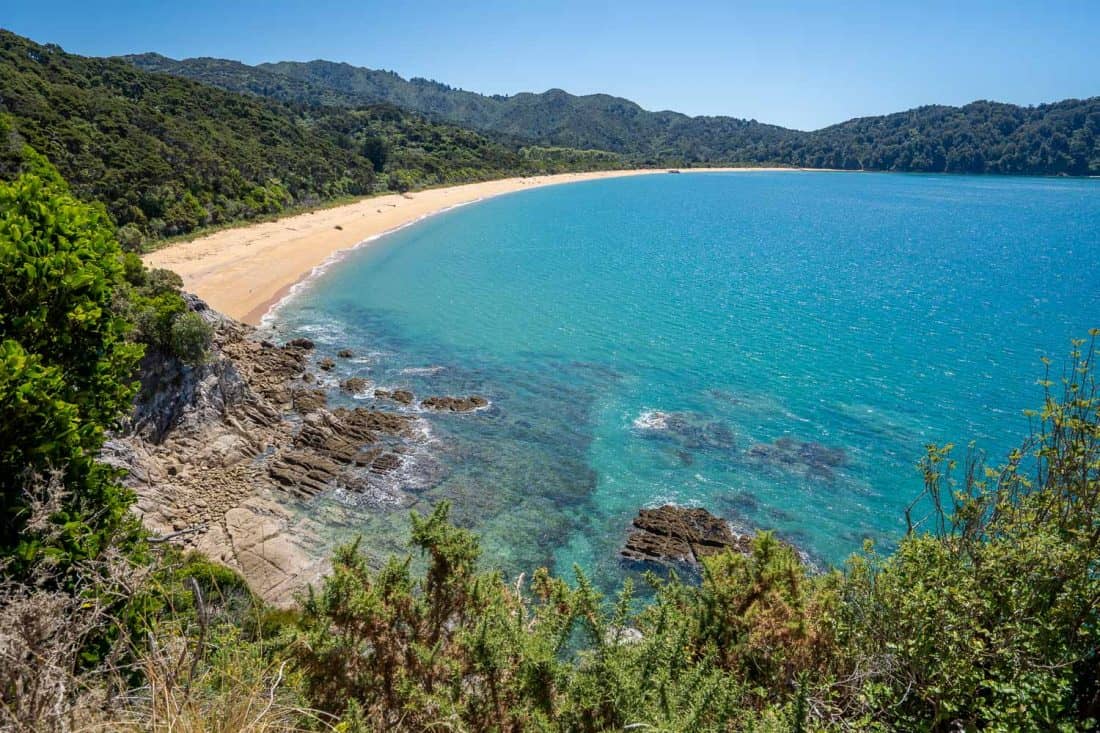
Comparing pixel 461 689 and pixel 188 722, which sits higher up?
pixel 188 722

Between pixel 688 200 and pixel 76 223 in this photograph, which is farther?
pixel 688 200

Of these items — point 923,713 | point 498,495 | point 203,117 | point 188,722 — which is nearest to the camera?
point 188,722

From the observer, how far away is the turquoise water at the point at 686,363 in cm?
2342

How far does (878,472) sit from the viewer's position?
25.3 meters

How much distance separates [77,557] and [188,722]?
5911mm

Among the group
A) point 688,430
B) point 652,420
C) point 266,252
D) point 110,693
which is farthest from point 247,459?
point 266,252

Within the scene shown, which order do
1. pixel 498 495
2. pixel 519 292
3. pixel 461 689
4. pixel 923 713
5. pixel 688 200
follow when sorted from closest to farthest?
pixel 923 713
pixel 461 689
pixel 498 495
pixel 519 292
pixel 688 200

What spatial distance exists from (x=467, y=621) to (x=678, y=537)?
36.9 ft

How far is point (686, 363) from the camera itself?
1473 inches

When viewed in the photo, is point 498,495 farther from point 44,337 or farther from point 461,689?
point 44,337

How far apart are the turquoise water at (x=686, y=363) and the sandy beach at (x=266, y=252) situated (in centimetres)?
313

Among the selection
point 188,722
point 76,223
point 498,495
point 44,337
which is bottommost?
point 498,495

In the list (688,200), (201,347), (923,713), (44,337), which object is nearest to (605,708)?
(923,713)

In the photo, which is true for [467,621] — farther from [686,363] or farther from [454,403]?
[686,363]
